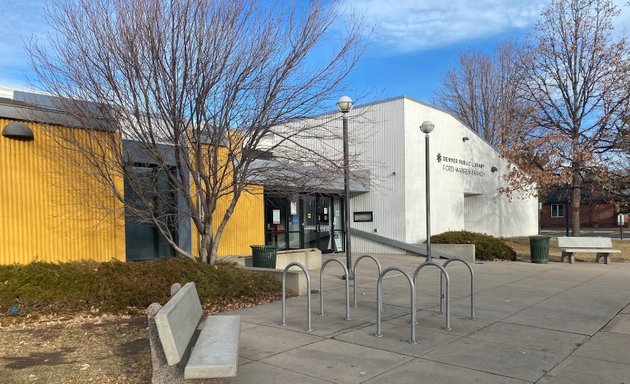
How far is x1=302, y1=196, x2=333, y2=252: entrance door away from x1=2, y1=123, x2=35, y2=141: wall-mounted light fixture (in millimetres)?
9781

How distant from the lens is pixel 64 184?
34.6 feet

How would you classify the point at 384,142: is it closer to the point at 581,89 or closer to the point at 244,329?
the point at 581,89

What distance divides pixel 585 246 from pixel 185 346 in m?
16.6

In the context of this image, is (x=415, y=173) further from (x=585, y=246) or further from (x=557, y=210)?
(x=557, y=210)

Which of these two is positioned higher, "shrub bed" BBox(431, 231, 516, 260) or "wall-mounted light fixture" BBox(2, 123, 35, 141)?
"wall-mounted light fixture" BBox(2, 123, 35, 141)

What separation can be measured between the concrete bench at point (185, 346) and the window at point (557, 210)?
5765cm

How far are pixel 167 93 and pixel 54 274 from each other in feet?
11.4

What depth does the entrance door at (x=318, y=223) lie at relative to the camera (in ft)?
60.5

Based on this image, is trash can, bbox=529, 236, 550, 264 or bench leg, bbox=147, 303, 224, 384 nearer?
bench leg, bbox=147, 303, 224, 384

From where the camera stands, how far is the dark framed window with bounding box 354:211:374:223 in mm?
20578

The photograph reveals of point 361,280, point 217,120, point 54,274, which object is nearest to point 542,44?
point 361,280

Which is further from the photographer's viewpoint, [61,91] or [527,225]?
[527,225]

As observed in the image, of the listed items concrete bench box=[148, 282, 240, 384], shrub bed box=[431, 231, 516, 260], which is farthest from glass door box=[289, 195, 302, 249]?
concrete bench box=[148, 282, 240, 384]

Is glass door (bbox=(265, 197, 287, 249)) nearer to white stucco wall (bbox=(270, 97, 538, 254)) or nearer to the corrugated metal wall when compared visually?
the corrugated metal wall
